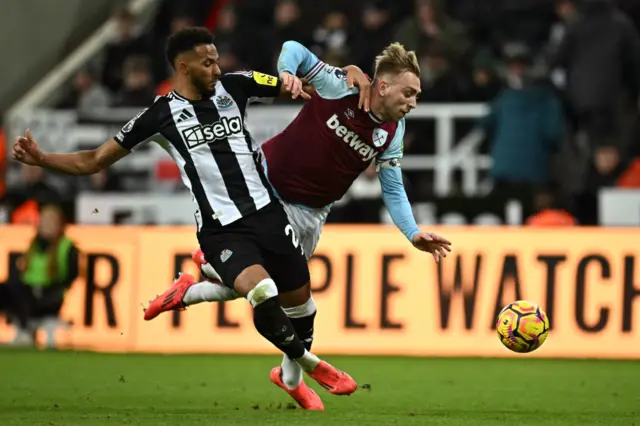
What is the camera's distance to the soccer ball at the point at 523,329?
8.64 m

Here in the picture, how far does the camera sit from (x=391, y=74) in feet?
26.5

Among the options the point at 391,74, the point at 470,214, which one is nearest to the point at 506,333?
the point at 391,74

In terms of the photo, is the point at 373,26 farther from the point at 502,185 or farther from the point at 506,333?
the point at 506,333

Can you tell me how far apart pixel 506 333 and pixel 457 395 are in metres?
0.78

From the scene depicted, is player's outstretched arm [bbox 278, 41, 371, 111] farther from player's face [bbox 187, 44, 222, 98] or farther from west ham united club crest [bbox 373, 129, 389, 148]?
player's face [bbox 187, 44, 222, 98]

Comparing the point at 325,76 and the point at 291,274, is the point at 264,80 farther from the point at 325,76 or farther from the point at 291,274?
the point at 291,274

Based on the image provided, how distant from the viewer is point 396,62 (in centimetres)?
808

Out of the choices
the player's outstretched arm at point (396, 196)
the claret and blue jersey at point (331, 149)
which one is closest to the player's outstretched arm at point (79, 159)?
the claret and blue jersey at point (331, 149)

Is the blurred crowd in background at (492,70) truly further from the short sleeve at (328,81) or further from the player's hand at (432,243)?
the player's hand at (432,243)

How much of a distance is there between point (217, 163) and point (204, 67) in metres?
0.55

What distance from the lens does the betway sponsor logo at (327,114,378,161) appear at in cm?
827

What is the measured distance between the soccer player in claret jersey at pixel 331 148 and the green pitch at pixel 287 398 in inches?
26.9

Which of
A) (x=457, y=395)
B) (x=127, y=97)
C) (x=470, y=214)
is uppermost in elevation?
(x=127, y=97)

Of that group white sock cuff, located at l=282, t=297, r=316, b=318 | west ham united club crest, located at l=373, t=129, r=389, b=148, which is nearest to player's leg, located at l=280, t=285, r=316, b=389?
white sock cuff, located at l=282, t=297, r=316, b=318
